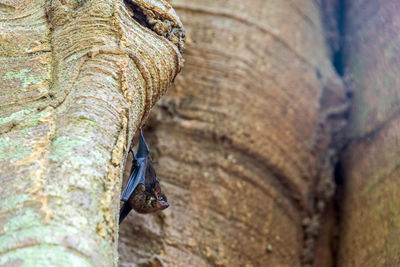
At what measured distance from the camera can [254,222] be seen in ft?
11.4

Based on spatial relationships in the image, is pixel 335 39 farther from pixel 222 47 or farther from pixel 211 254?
pixel 211 254

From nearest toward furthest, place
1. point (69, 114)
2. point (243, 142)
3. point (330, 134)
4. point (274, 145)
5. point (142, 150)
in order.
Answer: point (69, 114), point (142, 150), point (243, 142), point (274, 145), point (330, 134)

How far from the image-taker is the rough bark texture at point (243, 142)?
3.23 meters

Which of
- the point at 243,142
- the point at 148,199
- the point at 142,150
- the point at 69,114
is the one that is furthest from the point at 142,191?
the point at 243,142

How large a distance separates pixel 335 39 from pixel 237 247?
2690mm

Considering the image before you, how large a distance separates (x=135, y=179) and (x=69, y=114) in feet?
2.25

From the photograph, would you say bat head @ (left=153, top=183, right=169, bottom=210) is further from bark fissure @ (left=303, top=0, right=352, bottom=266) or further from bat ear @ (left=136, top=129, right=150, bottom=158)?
bark fissure @ (left=303, top=0, right=352, bottom=266)

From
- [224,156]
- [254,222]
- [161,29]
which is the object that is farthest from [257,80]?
[161,29]

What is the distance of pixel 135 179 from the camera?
2.56 m

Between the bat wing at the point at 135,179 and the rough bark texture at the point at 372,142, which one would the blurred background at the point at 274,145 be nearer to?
the rough bark texture at the point at 372,142

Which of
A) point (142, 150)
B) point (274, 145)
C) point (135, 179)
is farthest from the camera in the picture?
point (274, 145)

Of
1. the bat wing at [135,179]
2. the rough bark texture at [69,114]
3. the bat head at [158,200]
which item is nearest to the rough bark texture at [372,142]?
the bat head at [158,200]

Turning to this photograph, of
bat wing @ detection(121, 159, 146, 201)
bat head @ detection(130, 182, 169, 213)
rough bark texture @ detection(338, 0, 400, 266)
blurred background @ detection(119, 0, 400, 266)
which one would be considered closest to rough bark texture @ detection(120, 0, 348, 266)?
blurred background @ detection(119, 0, 400, 266)

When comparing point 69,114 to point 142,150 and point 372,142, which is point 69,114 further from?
point 372,142
